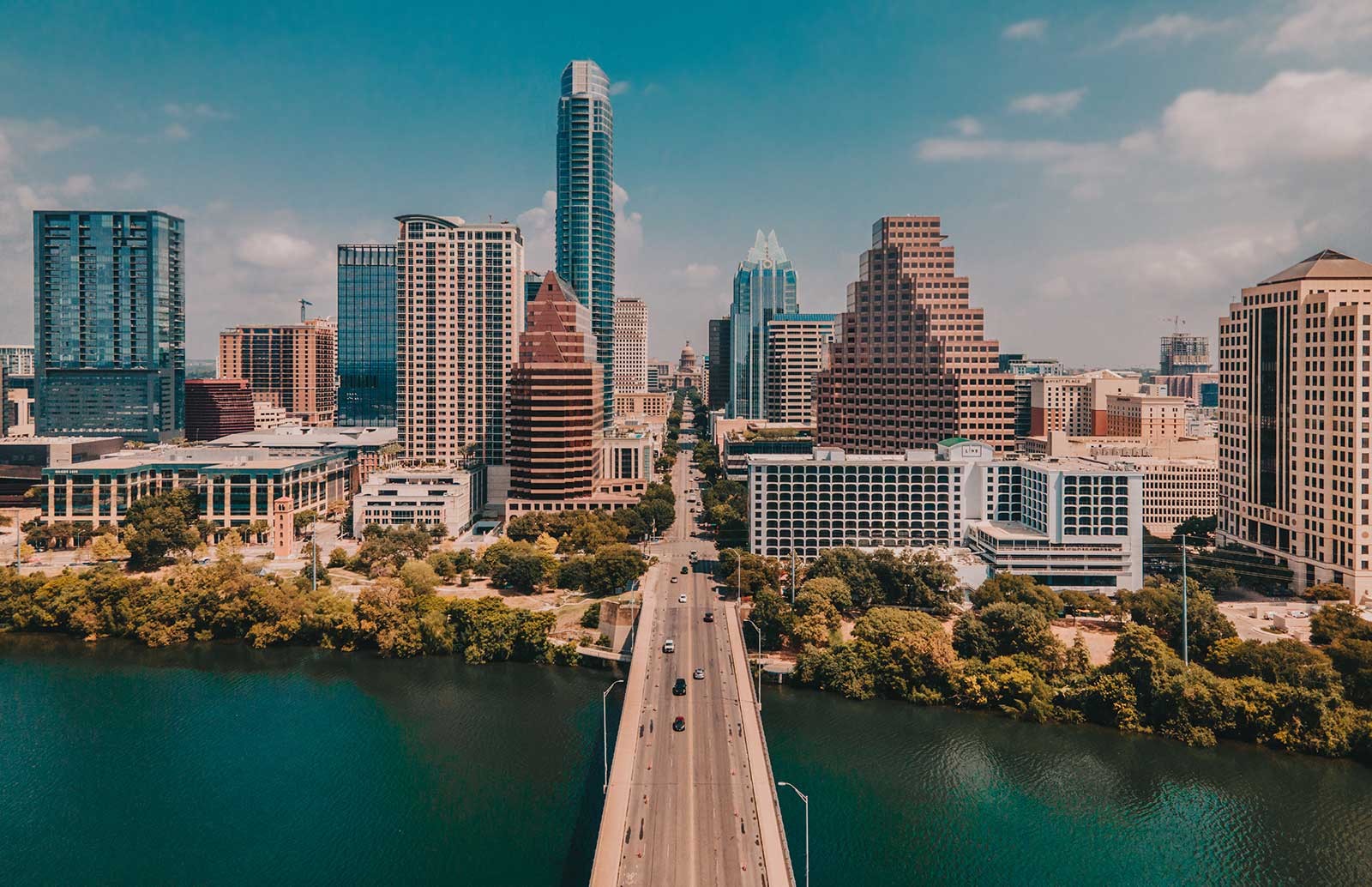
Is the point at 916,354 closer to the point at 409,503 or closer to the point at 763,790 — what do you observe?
the point at 409,503

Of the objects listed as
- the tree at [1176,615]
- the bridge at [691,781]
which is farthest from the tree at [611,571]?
the tree at [1176,615]

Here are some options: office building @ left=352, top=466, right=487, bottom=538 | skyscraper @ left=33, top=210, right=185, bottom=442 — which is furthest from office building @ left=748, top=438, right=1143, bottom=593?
skyscraper @ left=33, top=210, right=185, bottom=442

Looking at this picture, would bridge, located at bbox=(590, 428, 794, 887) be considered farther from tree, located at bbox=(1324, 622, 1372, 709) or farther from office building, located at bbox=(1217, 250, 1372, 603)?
office building, located at bbox=(1217, 250, 1372, 603)

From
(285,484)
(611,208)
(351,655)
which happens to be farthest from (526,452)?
→ (611,208)

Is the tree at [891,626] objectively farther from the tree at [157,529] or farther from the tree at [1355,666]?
the tree at [157,529]

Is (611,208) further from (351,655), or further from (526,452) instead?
(351,655)

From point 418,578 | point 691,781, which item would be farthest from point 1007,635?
point 418,578
